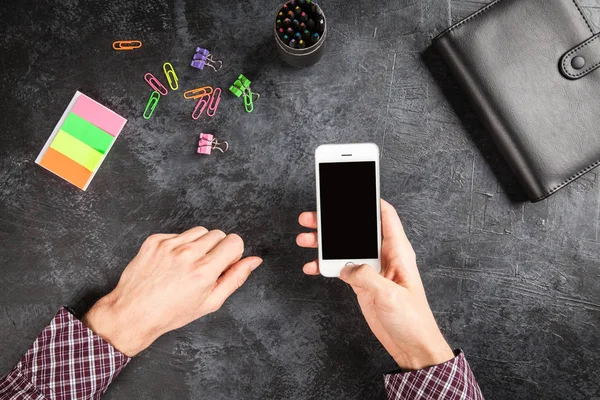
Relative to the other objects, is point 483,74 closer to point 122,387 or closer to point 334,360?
point 334,360

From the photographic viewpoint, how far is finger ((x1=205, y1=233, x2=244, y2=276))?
55.1 inches

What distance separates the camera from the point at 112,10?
163 centimetres

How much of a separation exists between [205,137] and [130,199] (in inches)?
13.4

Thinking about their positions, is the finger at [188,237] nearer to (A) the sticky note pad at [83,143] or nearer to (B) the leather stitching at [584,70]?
(A) the sticky note pad at [83,143]

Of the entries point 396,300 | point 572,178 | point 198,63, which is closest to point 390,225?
point 396,300

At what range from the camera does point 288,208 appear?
161 cm

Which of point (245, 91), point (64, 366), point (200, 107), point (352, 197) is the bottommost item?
point (64, 366)

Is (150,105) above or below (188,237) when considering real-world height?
above

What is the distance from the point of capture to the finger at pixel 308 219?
1493mm

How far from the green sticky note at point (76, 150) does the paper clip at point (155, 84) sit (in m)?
0.29

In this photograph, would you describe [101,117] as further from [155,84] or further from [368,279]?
[368,279]

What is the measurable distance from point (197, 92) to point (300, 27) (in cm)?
43

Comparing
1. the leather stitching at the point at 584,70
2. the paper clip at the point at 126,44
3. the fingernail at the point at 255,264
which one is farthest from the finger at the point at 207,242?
the leather stitching at the point at 584,70

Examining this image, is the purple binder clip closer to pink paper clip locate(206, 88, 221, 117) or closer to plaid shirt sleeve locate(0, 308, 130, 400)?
pink paper clip locate(206, 88, 221, 117)
